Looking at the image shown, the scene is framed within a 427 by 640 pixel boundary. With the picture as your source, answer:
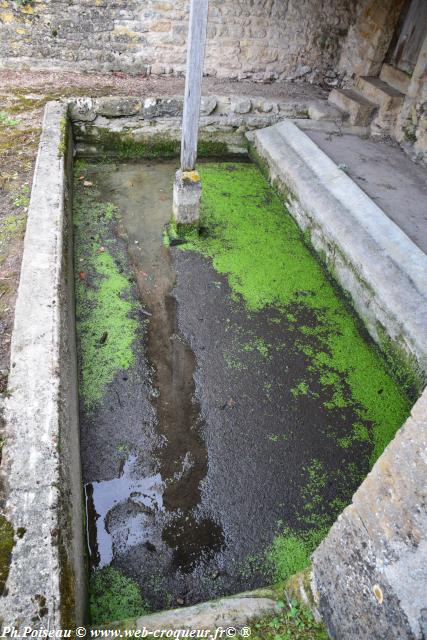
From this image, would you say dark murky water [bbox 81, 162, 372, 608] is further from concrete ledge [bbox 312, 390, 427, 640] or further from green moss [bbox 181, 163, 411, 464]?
concrete ledge [bbox 312, 390, 427, 640]

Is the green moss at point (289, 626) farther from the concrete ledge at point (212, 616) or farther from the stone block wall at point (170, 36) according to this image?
the stone block wall at point (170, 36)

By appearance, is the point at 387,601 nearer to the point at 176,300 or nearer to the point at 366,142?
the point at 176,300

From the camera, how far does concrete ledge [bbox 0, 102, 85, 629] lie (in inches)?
62.9

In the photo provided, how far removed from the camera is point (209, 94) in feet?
20.4

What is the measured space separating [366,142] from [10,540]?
6.25 meters

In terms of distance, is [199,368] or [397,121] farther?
[397,121]

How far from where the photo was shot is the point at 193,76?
3.80 m

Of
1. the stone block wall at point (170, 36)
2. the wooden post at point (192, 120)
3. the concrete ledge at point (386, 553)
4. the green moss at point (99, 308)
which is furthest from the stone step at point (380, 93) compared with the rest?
the concrete ledge at point (386, 553)

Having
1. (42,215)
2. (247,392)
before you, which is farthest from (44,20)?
(247,392)

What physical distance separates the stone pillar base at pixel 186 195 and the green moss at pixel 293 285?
272 millimetres

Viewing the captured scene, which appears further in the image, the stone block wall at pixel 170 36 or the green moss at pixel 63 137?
the stone block wall at pixel 170 36

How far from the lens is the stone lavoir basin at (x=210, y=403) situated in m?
2.46

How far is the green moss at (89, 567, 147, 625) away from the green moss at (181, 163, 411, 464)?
5.66 feet

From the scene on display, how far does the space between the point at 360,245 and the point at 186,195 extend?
1.73 m
